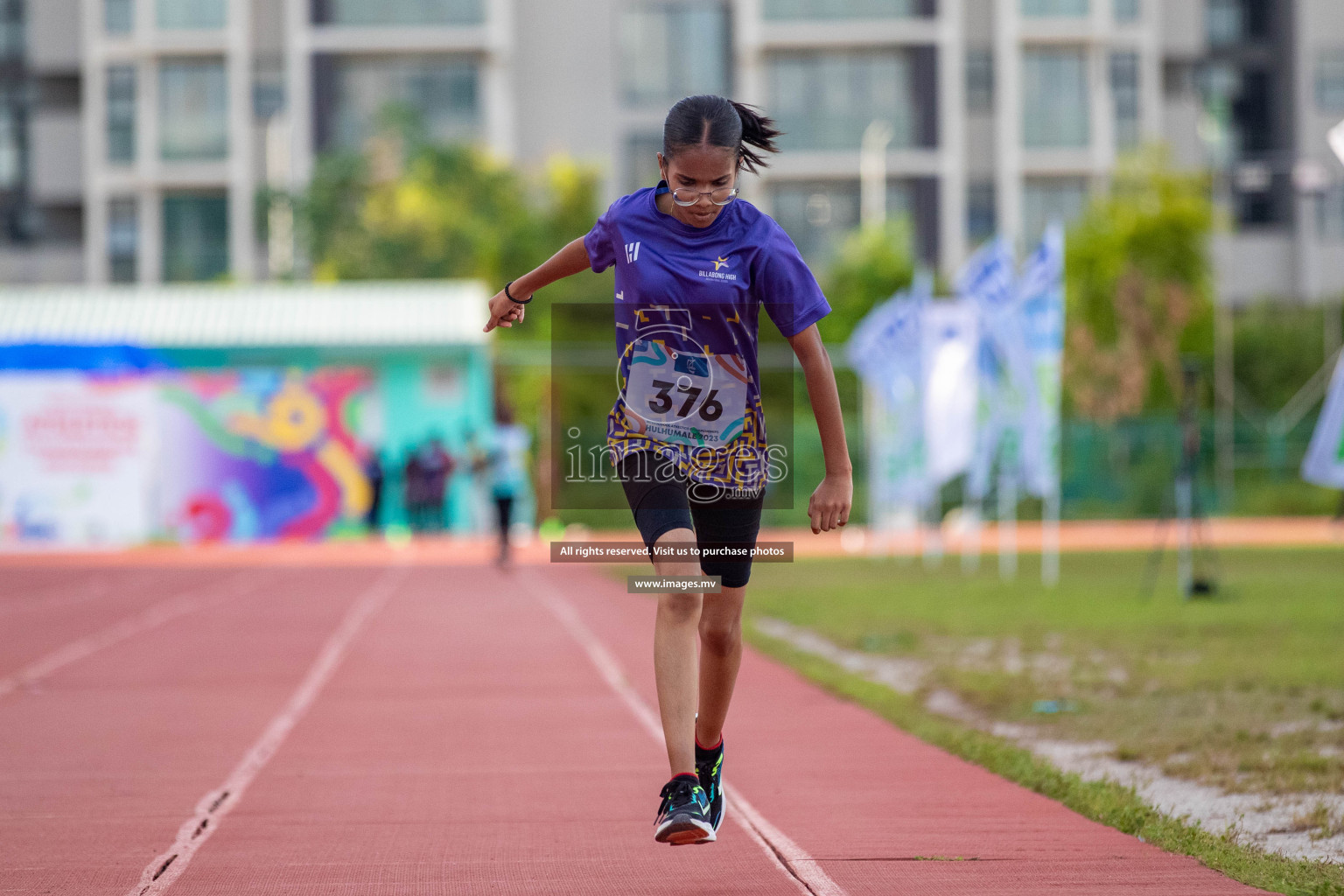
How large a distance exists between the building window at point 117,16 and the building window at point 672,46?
1365 centimetres

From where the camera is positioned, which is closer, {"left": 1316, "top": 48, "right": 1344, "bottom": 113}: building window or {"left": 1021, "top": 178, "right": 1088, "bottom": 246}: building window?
{"left": 1021, "top": 178, "right": 1088, "bottom": 246}: building window

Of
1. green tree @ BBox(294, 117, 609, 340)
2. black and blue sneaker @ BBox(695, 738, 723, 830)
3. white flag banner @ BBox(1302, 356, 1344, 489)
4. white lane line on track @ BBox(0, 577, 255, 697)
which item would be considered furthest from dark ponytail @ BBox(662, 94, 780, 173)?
green tree @ BBox(294, 117, 609, 340)

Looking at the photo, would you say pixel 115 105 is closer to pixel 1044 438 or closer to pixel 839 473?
pixel 1044 438

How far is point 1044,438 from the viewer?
1728 cm

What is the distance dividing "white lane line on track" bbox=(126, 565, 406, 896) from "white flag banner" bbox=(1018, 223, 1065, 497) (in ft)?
23.8

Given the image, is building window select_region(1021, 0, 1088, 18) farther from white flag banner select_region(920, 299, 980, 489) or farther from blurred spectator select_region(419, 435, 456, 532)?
white flag banner select_region(920, 299, 980, 489)

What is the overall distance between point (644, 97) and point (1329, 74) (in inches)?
775

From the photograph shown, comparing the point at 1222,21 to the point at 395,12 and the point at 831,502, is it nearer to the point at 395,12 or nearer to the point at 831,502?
the point at 395,12

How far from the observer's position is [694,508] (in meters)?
4.61

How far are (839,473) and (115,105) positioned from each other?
153ft


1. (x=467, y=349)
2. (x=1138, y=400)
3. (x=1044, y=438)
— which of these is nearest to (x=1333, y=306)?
(x=1138, y=400)

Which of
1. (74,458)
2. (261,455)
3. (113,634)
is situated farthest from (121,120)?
(113,634)

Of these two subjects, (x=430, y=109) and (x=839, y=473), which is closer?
(x=839, y=473)

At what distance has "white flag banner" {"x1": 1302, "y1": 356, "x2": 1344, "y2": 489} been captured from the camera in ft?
30.6
